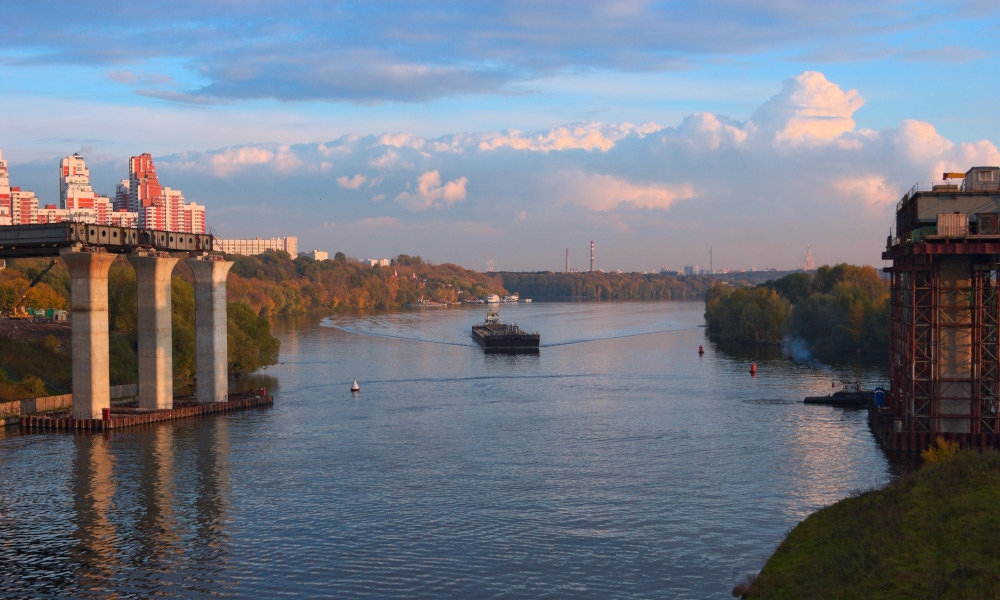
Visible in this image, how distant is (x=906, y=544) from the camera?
2755cm

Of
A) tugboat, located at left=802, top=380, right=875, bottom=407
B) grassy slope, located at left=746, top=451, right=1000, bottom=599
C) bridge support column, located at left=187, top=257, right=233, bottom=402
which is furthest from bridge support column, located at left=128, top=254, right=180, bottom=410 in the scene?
tugboat, located at left=802, top=380, right=875, bottom=407

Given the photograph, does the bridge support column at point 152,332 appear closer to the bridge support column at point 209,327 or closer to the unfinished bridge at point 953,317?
the bridge support column at point 209,327

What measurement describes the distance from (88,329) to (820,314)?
4093 inches

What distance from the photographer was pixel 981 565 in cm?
2452

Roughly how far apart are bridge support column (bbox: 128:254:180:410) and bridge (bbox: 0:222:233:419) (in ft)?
0.22

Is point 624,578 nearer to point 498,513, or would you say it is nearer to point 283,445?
point 498,513

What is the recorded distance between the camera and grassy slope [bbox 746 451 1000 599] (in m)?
24.3

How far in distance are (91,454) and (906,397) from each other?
150ft

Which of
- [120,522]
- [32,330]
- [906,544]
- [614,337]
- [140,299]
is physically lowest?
[120,522]

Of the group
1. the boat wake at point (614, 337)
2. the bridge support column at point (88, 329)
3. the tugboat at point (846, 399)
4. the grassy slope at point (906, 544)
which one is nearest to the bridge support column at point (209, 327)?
the bridge support column at point (88, 329)

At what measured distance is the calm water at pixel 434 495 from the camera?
3150 cm

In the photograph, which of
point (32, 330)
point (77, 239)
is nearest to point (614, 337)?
point (32, 330)

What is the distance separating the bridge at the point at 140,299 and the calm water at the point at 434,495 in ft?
12.4

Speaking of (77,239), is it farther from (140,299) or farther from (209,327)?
(209,327)
